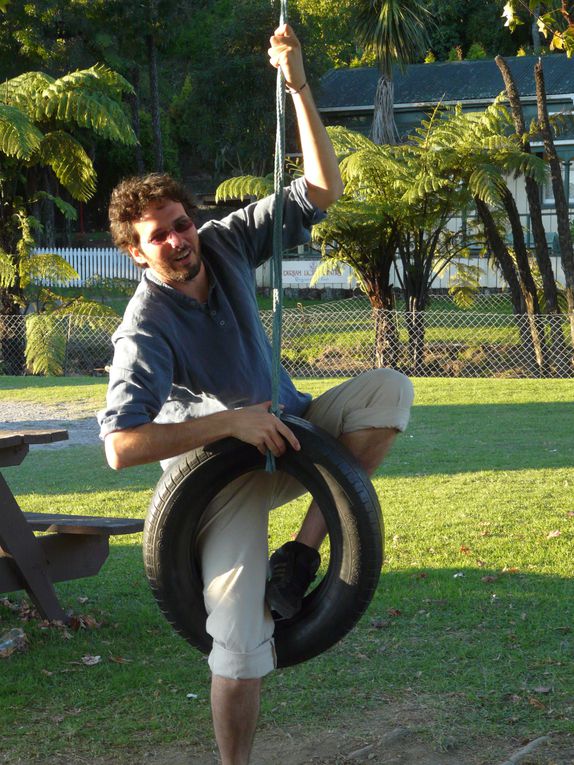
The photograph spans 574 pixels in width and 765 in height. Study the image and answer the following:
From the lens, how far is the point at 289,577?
3.22 meters

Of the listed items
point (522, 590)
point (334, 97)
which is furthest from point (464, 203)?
point (334, 97)

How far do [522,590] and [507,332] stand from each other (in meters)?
11.2

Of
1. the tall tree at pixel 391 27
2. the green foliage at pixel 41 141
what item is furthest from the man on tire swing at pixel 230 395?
the tall tree at pixel 391 27

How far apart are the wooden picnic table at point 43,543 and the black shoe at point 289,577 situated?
1.47 meters

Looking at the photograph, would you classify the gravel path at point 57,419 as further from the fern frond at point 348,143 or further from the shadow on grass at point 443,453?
the fern frond at point 348,143

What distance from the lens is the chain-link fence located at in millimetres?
14828

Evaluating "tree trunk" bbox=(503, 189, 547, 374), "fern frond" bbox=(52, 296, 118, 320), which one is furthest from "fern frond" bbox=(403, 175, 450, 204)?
"fern frond" bbox=(52, 296, 118, 320)

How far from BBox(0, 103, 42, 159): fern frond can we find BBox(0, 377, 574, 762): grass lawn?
8.19 meters

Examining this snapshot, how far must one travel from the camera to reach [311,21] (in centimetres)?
3681

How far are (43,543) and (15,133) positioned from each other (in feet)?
36.2

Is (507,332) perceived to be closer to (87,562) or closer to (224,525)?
(87,562)

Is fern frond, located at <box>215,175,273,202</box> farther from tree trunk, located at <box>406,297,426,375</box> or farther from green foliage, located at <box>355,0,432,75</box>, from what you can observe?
green foliage, located at <box>355,0,432,75</box>

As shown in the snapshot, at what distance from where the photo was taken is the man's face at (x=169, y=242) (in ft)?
10.4

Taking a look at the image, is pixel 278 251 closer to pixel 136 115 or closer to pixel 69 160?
pixel 69 160
